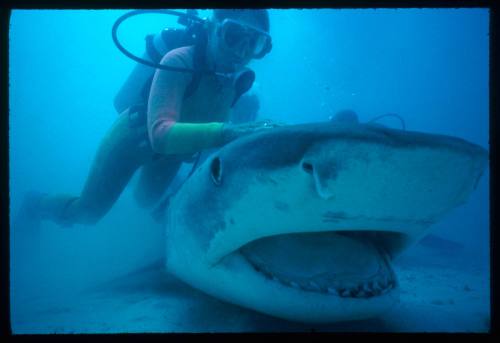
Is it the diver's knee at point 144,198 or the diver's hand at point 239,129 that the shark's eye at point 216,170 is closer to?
the diver's hand at point 239,129

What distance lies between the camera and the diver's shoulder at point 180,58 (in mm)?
3488

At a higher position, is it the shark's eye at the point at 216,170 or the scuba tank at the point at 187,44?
Result: the scuba tank at the point at 187,44

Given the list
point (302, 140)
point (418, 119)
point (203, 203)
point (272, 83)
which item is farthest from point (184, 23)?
point (272, 83)

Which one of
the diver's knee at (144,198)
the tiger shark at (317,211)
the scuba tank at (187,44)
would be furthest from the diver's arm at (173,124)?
the diver's knee at (144,198)

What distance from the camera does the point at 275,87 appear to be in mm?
66438

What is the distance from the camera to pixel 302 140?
45.7 inches

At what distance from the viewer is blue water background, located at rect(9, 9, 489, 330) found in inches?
364

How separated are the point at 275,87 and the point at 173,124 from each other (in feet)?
215

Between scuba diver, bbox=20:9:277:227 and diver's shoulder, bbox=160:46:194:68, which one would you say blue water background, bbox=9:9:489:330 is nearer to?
scuba diver, bbox=20:9:277:227

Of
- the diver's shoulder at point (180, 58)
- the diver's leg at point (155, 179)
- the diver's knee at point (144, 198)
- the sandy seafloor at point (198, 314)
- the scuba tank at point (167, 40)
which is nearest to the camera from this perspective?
the sandy seafloor at point (198, 314)

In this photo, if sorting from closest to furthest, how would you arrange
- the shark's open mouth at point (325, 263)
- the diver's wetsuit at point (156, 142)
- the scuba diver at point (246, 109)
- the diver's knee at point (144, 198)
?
the shark's open mouth at point (325, 263)
the diver's wetsuit at point (156, 142)
the diver's knee at point (144, 198)
the scuba diver at point (246, 109)

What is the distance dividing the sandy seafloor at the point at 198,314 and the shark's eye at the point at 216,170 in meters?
0.68

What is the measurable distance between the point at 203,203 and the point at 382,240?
2.96 feet

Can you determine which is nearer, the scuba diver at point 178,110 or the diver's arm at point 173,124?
the diver's arm at point 173,124
